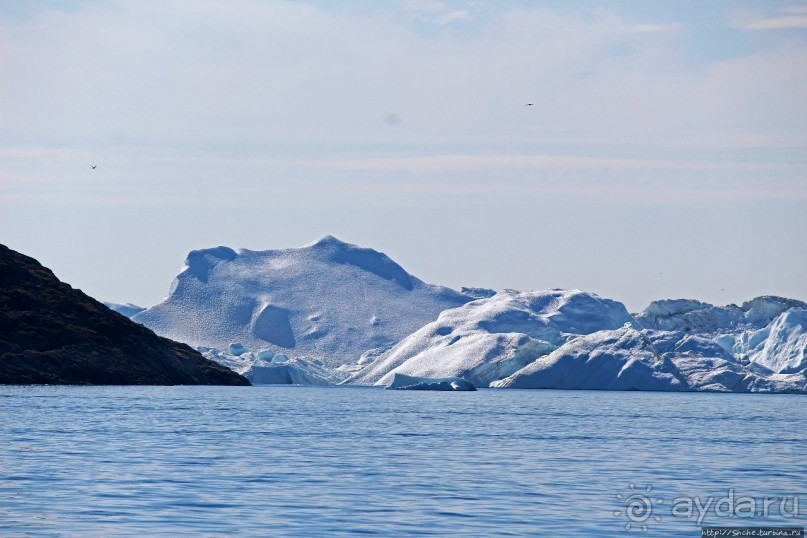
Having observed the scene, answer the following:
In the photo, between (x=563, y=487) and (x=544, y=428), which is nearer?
(x=563, y=487)

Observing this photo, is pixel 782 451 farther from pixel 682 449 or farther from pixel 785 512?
pixel 785 512

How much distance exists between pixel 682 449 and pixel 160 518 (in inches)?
1593

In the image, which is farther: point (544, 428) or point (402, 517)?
point (544, 428)

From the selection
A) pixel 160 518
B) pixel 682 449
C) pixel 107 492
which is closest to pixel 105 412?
pixel 682 449

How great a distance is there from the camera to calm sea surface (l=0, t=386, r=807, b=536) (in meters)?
37.7

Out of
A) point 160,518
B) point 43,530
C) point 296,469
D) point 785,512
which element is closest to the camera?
point 43,530

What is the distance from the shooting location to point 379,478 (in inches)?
1984

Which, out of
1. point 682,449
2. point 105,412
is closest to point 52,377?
point 105,412

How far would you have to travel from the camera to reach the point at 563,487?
47.9 metres

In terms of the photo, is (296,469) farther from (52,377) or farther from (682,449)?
(52,377)

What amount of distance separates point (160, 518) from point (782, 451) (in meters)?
43.5

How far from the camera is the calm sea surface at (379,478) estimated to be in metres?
37.7

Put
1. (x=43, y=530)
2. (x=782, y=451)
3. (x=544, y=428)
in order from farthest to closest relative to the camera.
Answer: (x=544, y=428)
(x=782, y=451)
(x=43, y=530)

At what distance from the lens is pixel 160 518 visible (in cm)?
3772
